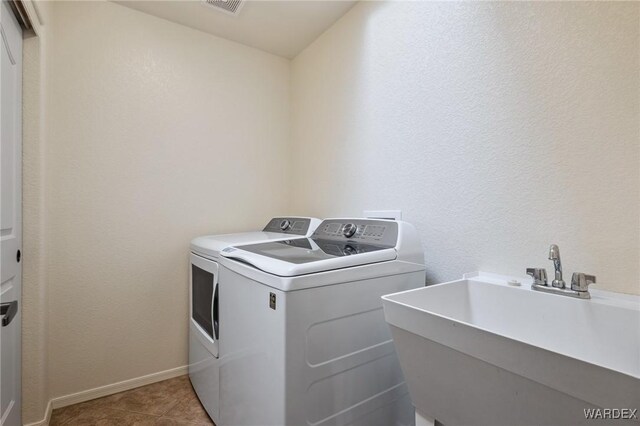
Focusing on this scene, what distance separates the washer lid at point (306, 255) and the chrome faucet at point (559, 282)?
500 millimetres

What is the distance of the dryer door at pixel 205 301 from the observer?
154cm

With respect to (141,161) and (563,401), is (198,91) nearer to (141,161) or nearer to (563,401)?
(141,161)

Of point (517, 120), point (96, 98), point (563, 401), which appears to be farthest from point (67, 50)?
point (563, 401)

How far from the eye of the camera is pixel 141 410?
1.74 metres

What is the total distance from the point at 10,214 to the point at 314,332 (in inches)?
56.5

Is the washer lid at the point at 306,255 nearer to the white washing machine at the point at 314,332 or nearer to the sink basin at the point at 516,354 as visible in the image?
→ the white washing machine at the point at 314,332

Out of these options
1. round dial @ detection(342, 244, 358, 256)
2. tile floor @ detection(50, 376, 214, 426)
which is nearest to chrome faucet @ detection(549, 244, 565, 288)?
round dial @ detection(342, 244, 358, 256)

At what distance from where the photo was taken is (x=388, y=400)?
127 centimetres

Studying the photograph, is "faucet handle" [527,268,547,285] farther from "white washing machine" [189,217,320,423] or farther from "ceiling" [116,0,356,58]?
"ceiling" [116,0,356,58]

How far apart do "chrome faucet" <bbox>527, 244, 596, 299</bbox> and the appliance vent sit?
7.13 ft

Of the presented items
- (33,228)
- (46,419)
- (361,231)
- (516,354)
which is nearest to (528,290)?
(516,354)

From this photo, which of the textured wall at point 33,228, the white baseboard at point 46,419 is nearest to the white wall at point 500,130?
the textured wall at point 33,228

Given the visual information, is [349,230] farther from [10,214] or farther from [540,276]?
[10,214]

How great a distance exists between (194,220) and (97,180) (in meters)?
0.63
